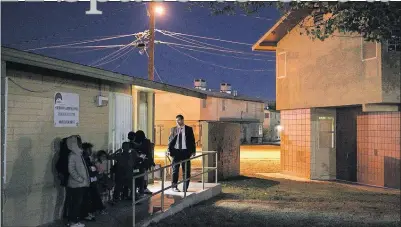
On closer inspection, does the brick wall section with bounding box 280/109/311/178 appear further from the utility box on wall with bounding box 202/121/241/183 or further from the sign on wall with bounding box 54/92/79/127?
the sign on wall with bounding box 54/92/79/127

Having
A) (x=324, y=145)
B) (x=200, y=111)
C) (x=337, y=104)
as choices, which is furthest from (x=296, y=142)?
(x=200, y=111)

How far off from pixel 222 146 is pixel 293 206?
507 centimetres

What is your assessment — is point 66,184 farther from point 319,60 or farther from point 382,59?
point 319,60

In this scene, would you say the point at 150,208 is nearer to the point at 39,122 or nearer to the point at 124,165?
the point at 124,165

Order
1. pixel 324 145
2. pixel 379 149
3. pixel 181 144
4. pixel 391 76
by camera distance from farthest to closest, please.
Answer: pixel 324 145
pixel 379 149
pixel 391 76
pixel 181 144

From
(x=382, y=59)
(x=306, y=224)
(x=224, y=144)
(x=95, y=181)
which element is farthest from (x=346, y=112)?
(x=95, y=181)

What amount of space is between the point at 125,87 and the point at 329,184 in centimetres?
773

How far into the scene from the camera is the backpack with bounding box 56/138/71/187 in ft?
26.1

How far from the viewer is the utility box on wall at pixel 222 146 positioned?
15.4 metres

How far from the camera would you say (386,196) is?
13133 mm

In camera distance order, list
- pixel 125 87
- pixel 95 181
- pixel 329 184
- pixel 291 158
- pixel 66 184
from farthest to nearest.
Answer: pixel 291 158, pixel 329 184, pixel 125 87, pixel 95 181, pixel 66 184

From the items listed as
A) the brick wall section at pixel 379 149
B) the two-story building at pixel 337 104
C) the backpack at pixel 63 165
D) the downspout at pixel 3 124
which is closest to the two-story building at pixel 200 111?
the two-story building at pixel 337 104

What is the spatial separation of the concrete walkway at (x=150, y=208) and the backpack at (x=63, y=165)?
30.6 inches

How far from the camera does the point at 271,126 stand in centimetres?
6284
